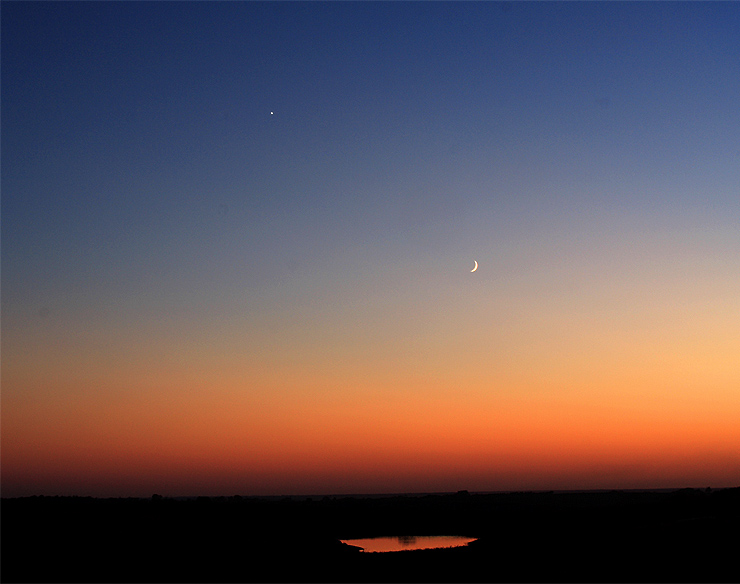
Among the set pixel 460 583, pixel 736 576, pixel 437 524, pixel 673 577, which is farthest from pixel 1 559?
pixel 437 524

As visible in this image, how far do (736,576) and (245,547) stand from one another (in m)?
26.0

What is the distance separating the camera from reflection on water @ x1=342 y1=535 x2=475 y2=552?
47875 mm

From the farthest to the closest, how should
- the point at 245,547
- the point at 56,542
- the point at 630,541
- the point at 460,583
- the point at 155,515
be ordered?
the point at 155,515, the point at 245,547, the point at 56,542, the point at 630,541, the point at 460,583

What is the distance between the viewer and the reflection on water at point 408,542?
157ft

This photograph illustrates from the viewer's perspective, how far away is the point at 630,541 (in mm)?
29734

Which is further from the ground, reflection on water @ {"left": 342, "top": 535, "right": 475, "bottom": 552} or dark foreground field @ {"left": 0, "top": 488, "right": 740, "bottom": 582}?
dark foreground field @ {"left": 0, "top": 488, "right": 740, "bottom": 582}

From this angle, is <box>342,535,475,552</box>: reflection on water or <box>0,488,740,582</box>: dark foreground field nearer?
<box>0,488,740,582</box>: dark foreground field

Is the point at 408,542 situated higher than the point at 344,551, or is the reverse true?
the point at 344,551

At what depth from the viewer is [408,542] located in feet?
173

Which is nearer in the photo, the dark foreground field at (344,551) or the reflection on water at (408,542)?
the dark foreground field at (344,551)

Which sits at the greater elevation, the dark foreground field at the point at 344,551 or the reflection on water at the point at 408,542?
the dark foreground field at the point at 344,551

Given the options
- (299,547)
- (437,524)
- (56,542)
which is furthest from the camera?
(437,524)

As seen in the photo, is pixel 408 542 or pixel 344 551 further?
pixel 408 542

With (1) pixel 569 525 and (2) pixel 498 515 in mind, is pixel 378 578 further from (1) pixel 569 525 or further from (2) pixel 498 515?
(2) pixel 498 515
